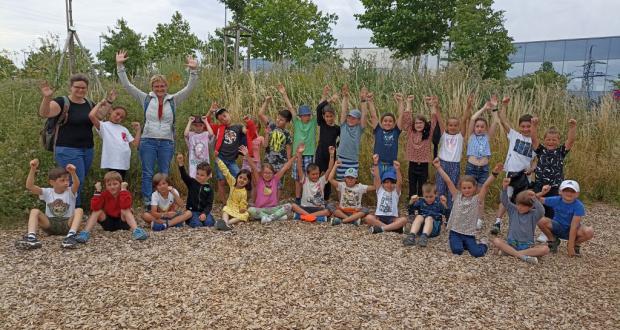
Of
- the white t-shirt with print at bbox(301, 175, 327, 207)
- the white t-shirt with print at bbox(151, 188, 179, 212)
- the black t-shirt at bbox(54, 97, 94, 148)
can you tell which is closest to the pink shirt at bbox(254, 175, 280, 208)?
the white t-shirt with print at bbox(301, 175, 327, 207)

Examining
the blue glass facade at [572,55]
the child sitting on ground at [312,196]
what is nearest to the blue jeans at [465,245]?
the child sitting on ground at [312,196]

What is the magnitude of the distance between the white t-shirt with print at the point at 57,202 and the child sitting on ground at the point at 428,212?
337 cm

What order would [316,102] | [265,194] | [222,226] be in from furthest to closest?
1. [316,102]
2. [265,194]
3. [222,226]

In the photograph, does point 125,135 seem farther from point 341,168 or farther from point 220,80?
point 220,80

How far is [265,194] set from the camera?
18.0 ft

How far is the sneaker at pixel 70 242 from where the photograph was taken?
13.6 ft

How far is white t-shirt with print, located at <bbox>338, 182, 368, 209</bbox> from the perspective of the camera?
5324 mm

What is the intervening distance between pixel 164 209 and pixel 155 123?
1.00 m

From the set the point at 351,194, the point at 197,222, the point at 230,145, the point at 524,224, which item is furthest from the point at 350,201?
the point at 524,224

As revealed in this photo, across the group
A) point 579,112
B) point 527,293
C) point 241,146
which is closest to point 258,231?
point 241,146

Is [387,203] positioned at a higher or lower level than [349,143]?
lower

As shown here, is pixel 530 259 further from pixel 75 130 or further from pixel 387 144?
pixel 75 130

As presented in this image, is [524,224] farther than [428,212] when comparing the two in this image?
No

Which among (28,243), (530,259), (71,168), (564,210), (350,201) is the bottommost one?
(28,243)
